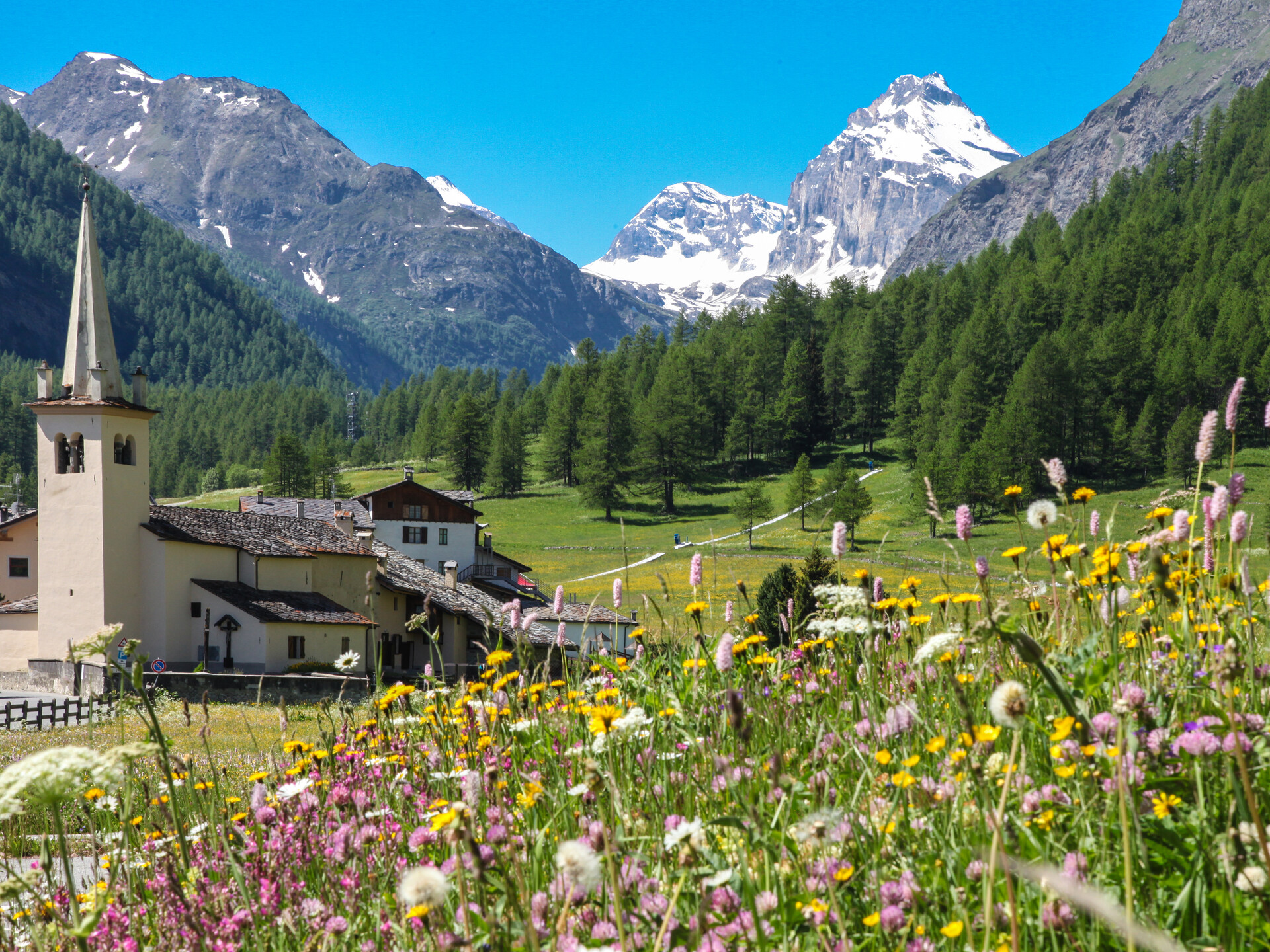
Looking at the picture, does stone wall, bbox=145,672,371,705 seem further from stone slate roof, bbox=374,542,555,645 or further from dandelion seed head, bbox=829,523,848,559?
dandelion seed head, bbox=829,523,848,559

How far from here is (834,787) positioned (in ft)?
9.96

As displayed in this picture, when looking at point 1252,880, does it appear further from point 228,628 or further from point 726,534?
point 726,534

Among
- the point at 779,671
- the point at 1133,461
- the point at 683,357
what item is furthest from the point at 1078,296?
the point at 779,671

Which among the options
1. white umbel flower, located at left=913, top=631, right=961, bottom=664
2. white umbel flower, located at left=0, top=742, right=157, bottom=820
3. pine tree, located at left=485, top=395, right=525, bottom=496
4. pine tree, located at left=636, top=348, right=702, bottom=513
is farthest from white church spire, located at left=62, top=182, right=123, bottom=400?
pine tree, located at left=485, top=395, right=525, bottom=496

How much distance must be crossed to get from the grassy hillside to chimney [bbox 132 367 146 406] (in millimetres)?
21681

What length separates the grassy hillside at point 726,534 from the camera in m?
57.2

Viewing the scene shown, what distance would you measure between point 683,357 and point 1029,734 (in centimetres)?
11365

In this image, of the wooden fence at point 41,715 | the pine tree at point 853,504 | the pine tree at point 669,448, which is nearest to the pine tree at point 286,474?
the pine tree at point 669,448

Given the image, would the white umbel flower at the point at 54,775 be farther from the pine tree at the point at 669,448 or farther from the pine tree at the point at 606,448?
the pine tree at the point at 669,448

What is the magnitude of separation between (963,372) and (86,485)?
82.3m

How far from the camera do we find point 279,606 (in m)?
40.1

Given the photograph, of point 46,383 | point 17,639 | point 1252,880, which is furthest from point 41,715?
point 1252,880

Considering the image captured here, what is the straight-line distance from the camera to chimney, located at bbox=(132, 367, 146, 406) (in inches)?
1515

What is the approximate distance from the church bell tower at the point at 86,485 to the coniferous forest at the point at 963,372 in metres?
52.7
